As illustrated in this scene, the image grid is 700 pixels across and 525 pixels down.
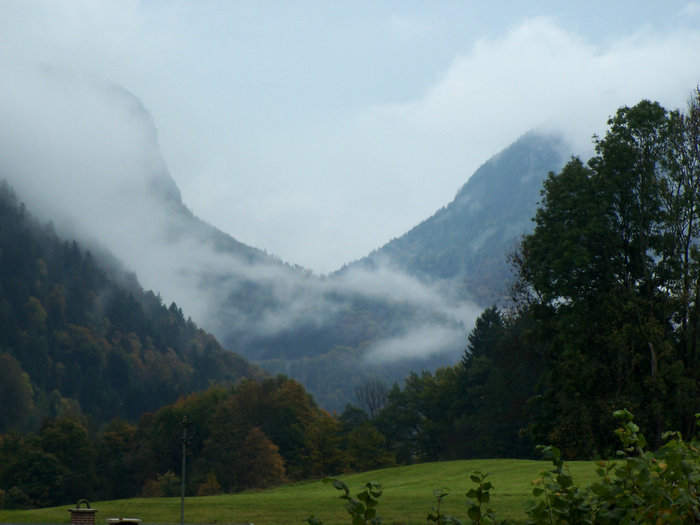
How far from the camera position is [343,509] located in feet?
140

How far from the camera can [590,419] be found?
40.2 m

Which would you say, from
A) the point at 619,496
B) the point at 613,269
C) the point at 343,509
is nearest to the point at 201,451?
the point at 343,509

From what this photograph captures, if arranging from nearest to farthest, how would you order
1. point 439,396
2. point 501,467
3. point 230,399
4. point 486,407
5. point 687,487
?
point 687,487 < point 501,467 < point 486,407 < point 439,396 < point 230,399

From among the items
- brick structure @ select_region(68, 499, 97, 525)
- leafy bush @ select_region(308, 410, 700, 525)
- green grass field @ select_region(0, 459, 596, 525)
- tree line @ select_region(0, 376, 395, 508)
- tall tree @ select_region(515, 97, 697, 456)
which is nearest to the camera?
leafy bush @ select_region(308, 410, 700, 525)

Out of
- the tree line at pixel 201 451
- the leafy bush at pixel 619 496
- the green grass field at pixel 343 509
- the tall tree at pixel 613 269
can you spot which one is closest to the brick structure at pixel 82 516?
the green grass field at pixel 343 509

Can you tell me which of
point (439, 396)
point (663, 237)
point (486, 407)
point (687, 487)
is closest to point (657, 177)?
point (663, 237)

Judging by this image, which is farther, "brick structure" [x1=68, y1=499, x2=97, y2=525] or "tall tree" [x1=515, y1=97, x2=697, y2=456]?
"tall tree" [x1=515, y1=97, x2=697, y2=456]

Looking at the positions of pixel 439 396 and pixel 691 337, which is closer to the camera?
pixel 691 337

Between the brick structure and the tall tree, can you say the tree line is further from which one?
the brick structure

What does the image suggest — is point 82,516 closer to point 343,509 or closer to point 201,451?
point 343,509

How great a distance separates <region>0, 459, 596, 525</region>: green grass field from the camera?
3831 centimetres

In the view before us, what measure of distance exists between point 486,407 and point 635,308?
49510 mm

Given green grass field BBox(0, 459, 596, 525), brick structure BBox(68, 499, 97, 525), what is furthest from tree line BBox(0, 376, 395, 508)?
brick structure BBox(68, 499, 97, 525)

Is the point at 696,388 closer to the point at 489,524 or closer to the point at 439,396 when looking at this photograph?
the point at 489,524
